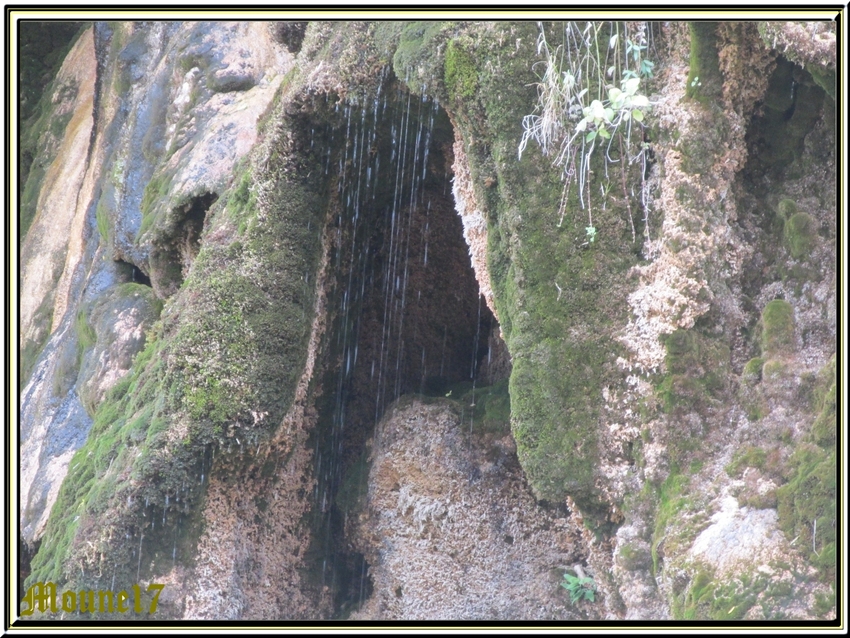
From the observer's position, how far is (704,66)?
4.98m

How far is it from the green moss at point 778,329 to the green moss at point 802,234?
0.30m

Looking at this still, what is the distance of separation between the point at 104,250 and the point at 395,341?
368cm

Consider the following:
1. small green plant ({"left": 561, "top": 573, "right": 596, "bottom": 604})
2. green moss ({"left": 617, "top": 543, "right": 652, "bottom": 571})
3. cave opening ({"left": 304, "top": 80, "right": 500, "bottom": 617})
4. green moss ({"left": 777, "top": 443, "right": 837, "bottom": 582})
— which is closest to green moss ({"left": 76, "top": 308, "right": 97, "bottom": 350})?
cave opening ({"left": 304, "top": 80, "right": 500, "bottom": 617})

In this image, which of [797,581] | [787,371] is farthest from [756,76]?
[797,581]

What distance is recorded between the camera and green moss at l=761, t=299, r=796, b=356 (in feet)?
15.3

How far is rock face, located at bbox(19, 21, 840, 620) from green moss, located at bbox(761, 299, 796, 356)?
0.01 meters

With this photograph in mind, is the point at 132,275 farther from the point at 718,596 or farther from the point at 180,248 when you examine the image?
the point at 718,596

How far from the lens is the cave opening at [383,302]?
682 cm

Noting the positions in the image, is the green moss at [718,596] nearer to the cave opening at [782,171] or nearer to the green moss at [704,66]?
the cave opening at [782,171]

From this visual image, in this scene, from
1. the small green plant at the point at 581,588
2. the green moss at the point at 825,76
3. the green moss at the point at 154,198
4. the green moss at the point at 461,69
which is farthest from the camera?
the green moss at the point at 154,198

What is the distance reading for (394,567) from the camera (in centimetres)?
714

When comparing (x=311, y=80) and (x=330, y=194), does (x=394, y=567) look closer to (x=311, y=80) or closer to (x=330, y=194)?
(x=330, y=194)

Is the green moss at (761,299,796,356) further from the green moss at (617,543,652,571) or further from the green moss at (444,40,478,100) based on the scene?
the green moss at (444,40,478,100)

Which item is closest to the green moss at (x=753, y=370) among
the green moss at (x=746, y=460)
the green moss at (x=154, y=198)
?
the green moss at (x=746, y=460)
